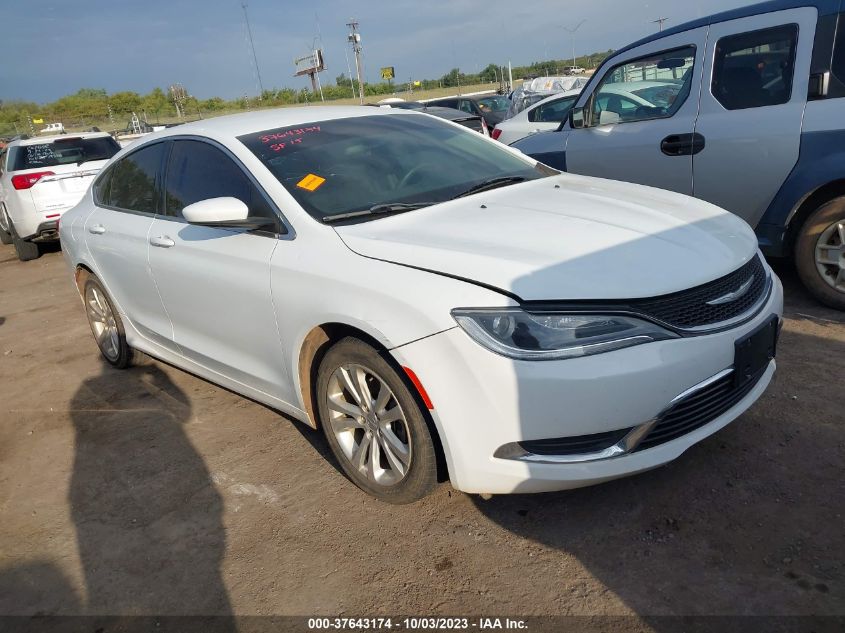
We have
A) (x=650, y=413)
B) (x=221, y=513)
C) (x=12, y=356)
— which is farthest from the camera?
(x=12, y=356)

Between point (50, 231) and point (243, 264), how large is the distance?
7944 mm

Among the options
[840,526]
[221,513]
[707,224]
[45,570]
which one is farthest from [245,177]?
[840,526]

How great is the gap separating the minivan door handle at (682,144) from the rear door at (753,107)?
42 millimetres

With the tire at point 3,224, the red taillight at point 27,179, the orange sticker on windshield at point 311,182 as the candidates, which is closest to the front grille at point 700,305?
the orange sticker on windshield at point 311,182

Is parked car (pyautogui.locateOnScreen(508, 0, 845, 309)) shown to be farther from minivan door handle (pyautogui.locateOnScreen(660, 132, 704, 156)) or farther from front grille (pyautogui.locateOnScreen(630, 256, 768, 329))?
front grille (pyautogui.locateOnScreen(630, 256, 768, 329))

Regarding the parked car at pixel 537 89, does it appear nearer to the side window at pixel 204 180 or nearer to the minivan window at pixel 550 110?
the minivan window at pixel 550 110

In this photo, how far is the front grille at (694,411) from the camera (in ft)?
7.74

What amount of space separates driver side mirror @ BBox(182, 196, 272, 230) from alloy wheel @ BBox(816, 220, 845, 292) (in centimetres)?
338

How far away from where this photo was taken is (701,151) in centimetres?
472

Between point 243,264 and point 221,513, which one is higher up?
point 243,264

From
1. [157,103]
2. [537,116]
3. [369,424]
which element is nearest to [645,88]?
[369,424]

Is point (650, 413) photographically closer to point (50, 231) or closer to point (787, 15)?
point (787, 15)

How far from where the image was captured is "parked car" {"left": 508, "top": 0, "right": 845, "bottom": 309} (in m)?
4.14

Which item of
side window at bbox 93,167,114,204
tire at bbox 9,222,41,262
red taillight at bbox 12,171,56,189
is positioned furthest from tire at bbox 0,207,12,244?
side window at bbox 93,167,114,204
